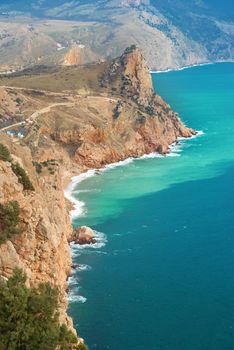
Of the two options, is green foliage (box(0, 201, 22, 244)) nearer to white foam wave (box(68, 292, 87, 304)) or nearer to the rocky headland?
the rocky headland

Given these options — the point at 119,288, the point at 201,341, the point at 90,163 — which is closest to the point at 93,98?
the point at 90,163

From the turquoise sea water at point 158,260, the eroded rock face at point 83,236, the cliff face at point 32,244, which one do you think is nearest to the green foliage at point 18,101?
the turquoise sea water at point 158,260

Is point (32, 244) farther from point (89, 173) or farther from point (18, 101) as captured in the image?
point (18, 101)

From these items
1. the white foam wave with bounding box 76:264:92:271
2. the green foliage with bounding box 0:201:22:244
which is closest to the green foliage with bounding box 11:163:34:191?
the green foliage with bounding box 0:201:22:244

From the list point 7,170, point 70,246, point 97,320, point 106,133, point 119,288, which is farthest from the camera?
point 106,133

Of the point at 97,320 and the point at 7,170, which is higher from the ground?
the point at 7,170

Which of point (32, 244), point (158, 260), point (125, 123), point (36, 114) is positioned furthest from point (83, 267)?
point (125, 123)

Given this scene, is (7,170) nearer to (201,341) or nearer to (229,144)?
(201,341)
